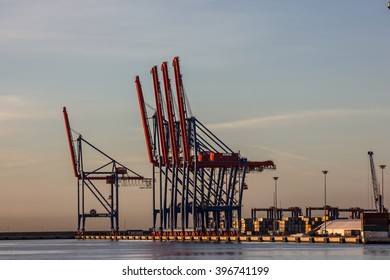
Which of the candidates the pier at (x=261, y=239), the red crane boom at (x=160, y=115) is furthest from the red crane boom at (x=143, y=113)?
the pier at (x=261, y=239)

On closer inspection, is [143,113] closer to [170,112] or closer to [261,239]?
[170,112]

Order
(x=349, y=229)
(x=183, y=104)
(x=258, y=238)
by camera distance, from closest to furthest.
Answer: (x=258, y=238) < (x=183, y=104) < (x=349, y=229)

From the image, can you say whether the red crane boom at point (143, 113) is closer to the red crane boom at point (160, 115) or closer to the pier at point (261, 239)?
the red crane boom at point (160, 115)

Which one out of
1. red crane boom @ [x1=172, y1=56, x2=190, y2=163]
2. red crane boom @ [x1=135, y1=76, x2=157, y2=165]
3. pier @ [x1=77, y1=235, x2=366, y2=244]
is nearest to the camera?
pier @ [x1=77, y1=235, x2=366, y2=244]

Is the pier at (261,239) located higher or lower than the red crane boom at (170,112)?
lower

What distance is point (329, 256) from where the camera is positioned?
10531 cm

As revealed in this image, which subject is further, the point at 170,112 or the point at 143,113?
the point at 143,113

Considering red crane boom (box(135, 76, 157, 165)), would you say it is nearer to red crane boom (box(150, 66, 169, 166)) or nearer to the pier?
red crane boom (box(150, 66, 169, 166))

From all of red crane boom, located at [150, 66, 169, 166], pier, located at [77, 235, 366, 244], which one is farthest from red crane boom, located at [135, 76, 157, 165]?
pier, located at [77, 235, 366, 244]

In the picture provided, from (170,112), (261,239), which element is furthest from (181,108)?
(261,239)

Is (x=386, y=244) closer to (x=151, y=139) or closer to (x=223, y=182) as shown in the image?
(x=223, y=182)
